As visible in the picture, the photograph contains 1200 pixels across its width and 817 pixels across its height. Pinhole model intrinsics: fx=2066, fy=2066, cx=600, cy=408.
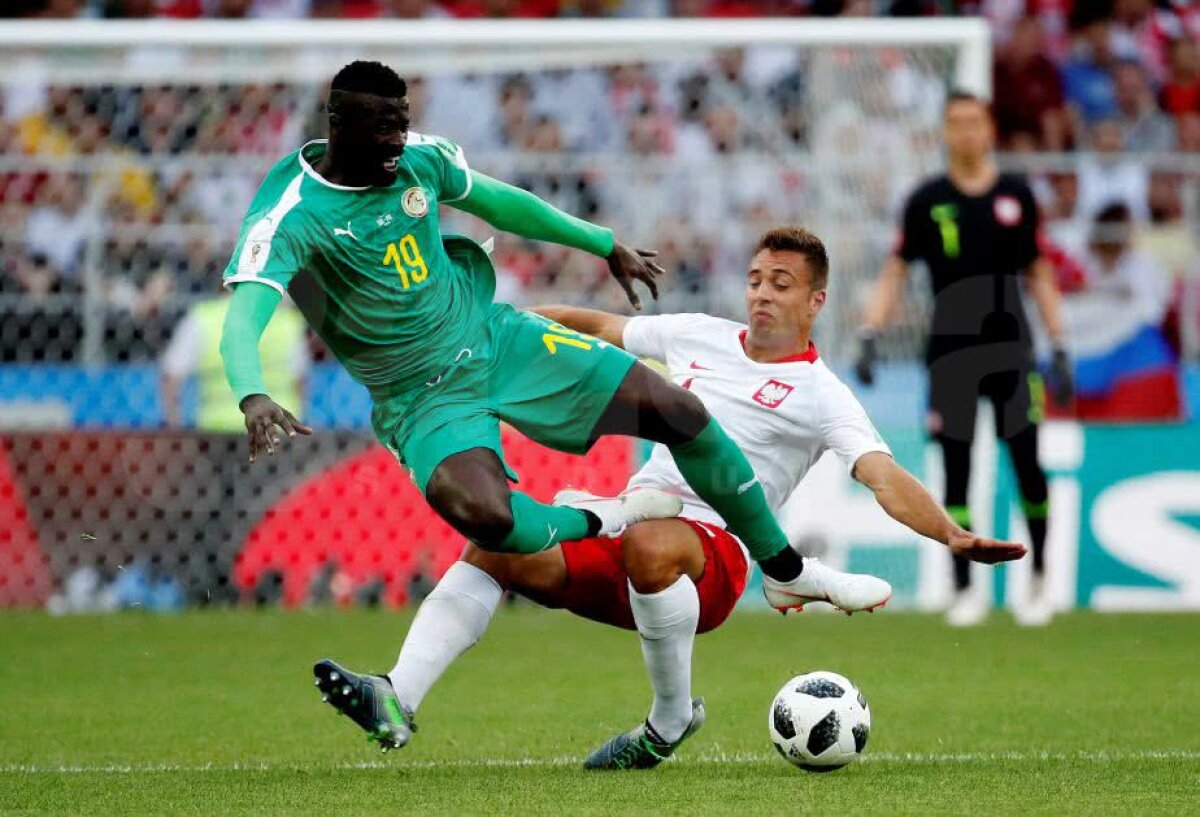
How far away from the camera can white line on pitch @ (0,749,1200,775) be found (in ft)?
20.9

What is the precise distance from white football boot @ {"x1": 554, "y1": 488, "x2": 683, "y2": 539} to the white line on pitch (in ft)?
2.67

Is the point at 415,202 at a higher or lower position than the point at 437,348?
higher

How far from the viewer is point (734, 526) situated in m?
6.39

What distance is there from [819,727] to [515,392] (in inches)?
53.8

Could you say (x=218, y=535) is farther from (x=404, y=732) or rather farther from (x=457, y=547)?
(x=404, y=732)

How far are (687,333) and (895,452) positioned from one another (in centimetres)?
582

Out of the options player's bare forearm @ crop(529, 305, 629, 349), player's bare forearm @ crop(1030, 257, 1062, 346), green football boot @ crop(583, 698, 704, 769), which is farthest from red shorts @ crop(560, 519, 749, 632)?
player's bare forearm @ crop(1030, 257, 1062, 346)

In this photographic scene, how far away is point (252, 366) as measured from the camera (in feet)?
18.7

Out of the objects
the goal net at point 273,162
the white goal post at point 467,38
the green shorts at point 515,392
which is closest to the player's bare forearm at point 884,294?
the goal net at point 273,162

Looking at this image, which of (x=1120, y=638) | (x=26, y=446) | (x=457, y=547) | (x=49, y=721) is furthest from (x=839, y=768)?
(x=26, y=446)

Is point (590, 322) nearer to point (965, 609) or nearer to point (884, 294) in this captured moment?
point (884, 294)

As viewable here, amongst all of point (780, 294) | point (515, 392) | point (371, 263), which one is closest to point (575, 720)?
point (515, 392)

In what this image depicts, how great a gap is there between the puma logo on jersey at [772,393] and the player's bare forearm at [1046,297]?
4596mm

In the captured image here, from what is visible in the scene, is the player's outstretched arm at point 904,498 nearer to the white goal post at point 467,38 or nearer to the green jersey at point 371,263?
the green jersey at point 371,263
